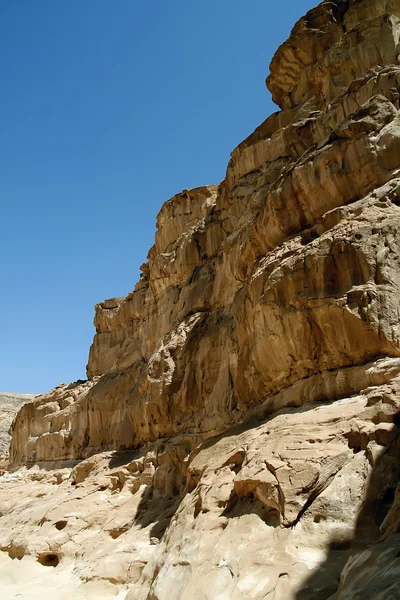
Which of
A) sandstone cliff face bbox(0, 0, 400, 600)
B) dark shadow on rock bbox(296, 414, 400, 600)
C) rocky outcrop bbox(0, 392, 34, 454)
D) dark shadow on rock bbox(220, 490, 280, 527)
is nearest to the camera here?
dark shadow on rock bbox(296, 414, 400, 600)

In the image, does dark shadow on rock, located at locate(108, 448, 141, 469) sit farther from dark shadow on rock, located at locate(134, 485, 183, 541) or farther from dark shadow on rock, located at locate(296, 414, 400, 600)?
dark shadow on rock, located at locate(296, 414, 400, 600)

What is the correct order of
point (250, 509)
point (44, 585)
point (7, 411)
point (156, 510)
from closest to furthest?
point (250, 509) < point (44, 585) < point (156, 510) < point (7, 411)

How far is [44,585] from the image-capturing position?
48.1ft

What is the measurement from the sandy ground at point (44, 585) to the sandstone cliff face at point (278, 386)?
0.25m

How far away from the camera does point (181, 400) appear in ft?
72.3

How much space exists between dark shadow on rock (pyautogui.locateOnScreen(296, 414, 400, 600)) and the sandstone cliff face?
3 cm

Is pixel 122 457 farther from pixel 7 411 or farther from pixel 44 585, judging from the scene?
pixel 7 411

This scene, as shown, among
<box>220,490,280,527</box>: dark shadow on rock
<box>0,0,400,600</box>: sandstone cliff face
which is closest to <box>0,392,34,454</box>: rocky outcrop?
<box>0,0,400,600</box>: sandstone cliff face

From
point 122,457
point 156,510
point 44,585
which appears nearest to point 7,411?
point 122,457

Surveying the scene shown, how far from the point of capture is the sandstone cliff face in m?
7.74

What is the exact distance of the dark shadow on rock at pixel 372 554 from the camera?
4387mm

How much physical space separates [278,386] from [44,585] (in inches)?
352

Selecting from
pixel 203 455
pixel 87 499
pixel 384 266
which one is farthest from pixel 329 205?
pixel 87 499

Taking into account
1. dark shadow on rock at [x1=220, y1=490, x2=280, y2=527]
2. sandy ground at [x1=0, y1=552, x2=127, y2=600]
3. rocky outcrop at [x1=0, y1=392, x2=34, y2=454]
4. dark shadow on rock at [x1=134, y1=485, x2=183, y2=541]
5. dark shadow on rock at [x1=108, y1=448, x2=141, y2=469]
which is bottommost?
sandy ground at [x1=0, y1=552, x2=127, y2=600]
